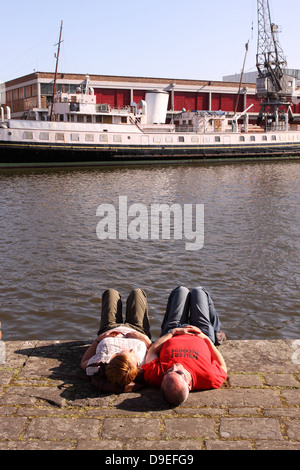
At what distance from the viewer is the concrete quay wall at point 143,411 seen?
13.0 feet

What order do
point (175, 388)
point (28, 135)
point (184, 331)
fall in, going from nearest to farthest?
point (175, 388)
point (184, 331)
point (28, 135)

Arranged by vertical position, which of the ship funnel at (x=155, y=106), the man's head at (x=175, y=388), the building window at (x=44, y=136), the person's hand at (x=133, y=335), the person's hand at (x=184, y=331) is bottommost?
the man's head at (x=175, y=388)

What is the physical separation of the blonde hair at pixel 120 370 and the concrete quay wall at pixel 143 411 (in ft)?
0.53

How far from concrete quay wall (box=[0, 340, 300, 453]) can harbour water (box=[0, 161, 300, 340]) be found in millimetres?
2054

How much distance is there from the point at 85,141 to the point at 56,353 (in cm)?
3339

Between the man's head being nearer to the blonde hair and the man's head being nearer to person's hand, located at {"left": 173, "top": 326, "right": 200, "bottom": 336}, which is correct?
the blonde hair

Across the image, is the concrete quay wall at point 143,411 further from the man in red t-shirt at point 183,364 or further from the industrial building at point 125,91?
the industrial building at point 125,91

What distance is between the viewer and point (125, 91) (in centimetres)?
5750

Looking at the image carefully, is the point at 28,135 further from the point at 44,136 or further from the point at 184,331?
the point at 184,331

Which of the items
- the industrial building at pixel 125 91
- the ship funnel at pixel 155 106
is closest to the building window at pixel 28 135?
the ship funnel at pixel 155 106

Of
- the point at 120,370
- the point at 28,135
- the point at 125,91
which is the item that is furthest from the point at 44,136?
the point at 120,370

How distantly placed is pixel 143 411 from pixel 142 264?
6800 mm

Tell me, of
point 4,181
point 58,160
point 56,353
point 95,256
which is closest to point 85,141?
point 58,160

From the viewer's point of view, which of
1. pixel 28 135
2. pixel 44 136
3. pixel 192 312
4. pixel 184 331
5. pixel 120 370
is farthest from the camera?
pixel 44 136
